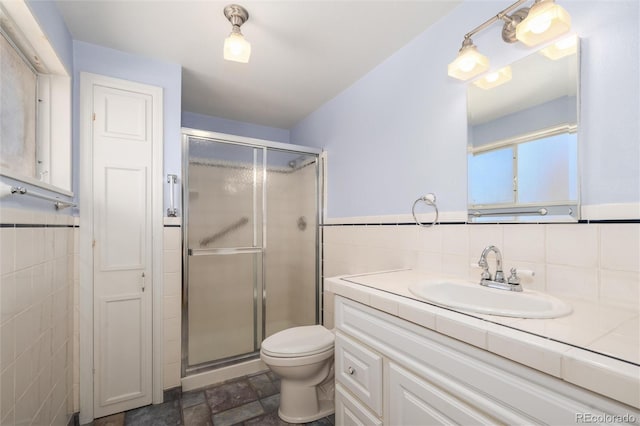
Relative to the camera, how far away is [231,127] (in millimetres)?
3076

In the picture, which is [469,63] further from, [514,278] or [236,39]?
[236,39]

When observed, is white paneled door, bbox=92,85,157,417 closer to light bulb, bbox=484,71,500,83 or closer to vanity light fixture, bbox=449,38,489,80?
vanity light fixture, bbox=449,38,489,80

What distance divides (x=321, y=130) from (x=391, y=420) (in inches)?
89.2

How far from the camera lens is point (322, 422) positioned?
5.37ft

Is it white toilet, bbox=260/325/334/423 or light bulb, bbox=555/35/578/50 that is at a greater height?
light bulb, bbox=555/35/578/50

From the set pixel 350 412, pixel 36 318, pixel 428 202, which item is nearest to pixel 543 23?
pixel 428 202

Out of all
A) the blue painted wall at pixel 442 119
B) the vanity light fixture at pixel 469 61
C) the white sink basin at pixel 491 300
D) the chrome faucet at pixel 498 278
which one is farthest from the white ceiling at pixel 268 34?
the white sink basin at pixel 491 300

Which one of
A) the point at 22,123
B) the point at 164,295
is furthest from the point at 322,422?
the point at 22,123

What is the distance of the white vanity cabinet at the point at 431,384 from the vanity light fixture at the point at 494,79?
3.84ft

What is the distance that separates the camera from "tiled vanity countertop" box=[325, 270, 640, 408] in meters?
0.54

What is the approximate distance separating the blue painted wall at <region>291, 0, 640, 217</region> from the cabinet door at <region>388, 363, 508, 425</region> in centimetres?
84

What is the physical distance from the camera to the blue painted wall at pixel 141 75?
5.56 ft

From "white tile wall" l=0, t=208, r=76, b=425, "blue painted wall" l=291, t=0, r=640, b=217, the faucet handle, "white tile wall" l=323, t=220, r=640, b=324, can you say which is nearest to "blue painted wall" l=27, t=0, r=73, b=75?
"white tile wall" l=0, t=208, r=76, b=425

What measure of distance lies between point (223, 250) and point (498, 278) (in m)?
1.81
